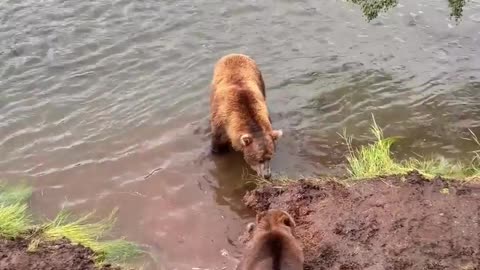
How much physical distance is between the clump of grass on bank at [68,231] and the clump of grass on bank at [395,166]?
10.5ft

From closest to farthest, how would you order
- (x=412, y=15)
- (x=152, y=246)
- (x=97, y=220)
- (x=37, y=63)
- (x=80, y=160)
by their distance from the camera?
(x=152, y=246), (x=97, y=220), (x=80, y=160), (x=37, y=63), (x=412, y=15)

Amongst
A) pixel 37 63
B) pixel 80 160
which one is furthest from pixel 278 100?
pixel 37 63

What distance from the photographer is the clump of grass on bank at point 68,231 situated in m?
7.16

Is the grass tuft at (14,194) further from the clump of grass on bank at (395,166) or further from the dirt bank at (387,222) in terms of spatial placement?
the clump of grass on bank at (395,166)

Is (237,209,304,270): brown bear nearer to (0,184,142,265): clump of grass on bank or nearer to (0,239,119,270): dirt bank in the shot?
(0,184,142,265): clump of grass on bank

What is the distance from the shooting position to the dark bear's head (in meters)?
8.71

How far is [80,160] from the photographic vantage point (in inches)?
375

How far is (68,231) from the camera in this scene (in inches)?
288

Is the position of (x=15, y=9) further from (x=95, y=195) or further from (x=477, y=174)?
(x=477, y=174)

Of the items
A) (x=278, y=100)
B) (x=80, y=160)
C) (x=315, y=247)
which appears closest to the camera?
(x=315, y=247)

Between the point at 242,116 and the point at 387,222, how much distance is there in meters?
2.65

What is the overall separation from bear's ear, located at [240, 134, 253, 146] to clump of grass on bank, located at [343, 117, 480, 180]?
1.46 metres

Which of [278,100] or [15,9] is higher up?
[15,9]

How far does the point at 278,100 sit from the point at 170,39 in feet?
9.12
